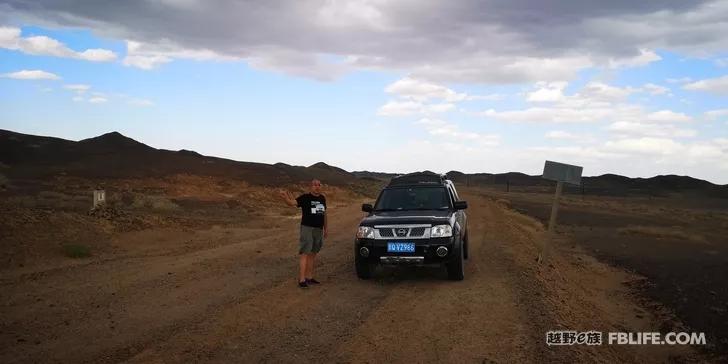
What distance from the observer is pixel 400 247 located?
931 centimetres

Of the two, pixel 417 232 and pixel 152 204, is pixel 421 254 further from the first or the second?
pixel 152 204

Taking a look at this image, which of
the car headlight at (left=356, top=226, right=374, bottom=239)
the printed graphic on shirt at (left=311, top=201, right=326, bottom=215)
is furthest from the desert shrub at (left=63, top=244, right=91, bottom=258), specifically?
the car headlight at (left=356, top=226, right=374, bottom=239)

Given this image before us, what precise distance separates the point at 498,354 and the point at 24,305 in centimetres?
671

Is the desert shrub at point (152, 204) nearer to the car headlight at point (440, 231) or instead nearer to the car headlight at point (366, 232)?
the car headlight at point (366, 232)

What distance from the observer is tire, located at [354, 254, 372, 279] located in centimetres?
967

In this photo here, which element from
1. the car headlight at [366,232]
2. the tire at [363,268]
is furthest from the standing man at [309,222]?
the tire at [363,268]

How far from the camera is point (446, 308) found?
7.89m

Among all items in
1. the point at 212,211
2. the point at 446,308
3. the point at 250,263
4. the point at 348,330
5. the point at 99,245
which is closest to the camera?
the point at 348,330

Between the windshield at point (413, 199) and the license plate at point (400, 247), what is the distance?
153cm

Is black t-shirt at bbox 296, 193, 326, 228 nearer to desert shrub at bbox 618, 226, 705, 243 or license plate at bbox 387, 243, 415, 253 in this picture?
license plate at bbox 387, 243, 415, 253

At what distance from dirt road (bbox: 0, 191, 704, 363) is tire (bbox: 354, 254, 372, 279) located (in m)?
0.15

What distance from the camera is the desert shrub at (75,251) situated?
489 inches

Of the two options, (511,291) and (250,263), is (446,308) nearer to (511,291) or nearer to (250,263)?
(511,291)

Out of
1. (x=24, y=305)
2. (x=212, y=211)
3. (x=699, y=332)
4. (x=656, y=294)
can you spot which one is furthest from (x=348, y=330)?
(x=212, y=211)
